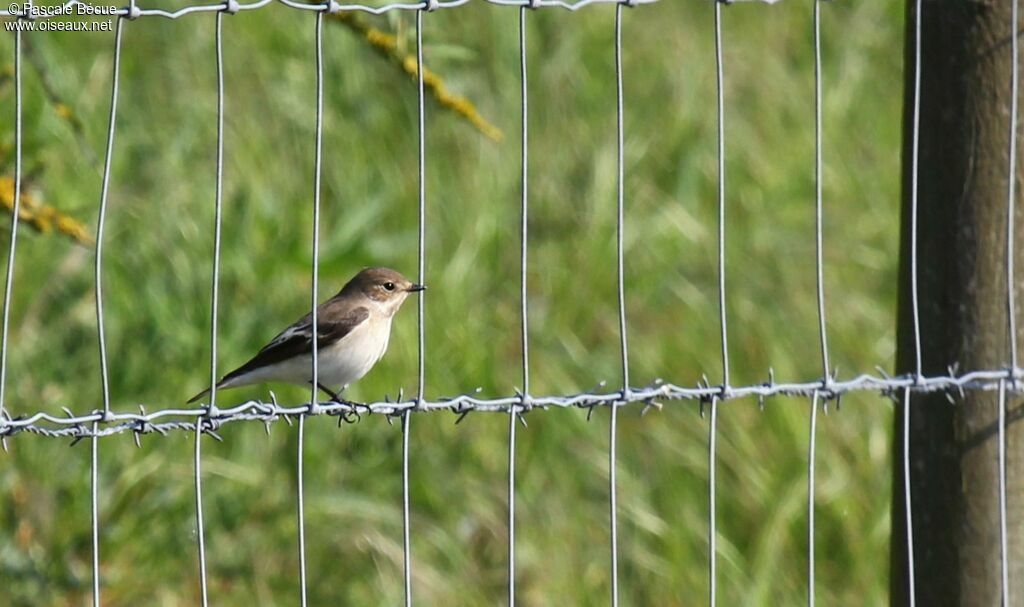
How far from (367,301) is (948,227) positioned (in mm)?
2000

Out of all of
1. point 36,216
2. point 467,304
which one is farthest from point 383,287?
point 467,304

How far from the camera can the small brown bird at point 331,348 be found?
4.58 metres

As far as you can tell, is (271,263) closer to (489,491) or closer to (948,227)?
(489,491)

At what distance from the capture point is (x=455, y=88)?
24.3 feet

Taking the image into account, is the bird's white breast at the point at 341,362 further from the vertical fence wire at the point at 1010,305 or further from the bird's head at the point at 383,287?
the vertical fence wire at the point at 1010,305

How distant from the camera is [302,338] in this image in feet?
15.0

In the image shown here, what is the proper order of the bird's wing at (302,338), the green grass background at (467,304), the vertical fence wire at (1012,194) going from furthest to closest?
the green grass background at (467,304) < the bird's wing at (302,338) < the vertical fence wire at (1012,194)

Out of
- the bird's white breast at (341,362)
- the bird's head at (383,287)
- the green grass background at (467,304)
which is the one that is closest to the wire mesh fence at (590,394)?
the green grass background at (467,304)

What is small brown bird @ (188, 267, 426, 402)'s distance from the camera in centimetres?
458

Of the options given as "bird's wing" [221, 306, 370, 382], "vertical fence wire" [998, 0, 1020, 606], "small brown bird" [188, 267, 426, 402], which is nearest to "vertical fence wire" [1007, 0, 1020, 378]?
"vertical fence wire" [998, 0, 1020, 606]

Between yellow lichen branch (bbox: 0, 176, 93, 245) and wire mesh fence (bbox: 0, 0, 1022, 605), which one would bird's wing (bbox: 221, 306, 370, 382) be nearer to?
yellow lichen branch (bbox: 0, 176, 93, 245)

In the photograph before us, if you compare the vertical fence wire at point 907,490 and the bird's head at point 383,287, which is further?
the bird's head at point 383,287

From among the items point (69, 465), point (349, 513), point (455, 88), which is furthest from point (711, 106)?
point (69, 465)

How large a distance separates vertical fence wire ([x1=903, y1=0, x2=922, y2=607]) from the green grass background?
126 cm
